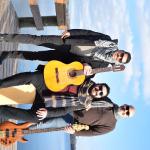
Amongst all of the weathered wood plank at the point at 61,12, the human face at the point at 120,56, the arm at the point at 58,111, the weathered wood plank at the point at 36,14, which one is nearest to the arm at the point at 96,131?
the arm at the point at 58,111

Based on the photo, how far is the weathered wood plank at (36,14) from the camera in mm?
12121

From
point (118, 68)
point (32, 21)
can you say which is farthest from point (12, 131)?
point (32, 21)

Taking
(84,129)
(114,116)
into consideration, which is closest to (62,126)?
(84,129)

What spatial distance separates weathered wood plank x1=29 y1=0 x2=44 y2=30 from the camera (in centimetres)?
1212

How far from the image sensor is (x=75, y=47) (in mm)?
8164

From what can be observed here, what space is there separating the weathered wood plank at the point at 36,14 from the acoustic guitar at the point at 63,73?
438 cm

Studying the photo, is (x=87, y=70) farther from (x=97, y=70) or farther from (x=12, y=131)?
(x=12, y=131)

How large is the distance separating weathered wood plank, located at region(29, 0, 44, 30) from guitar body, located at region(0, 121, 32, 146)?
14.4 feet

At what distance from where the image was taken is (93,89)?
7523mm

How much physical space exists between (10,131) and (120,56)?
2514 millimetres

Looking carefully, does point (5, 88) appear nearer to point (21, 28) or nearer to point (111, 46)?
point (111, 46)

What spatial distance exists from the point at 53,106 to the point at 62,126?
2.60 ft

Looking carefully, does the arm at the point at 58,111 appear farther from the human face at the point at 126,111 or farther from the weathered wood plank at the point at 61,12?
the weathered wood plank at the point at 61,12

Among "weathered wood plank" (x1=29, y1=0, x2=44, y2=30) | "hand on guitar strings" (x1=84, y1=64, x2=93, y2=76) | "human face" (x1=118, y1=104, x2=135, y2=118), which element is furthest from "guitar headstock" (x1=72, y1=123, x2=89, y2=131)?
"weathered wood plank" (x1=29, y1=0, x2=44, y2=30)
